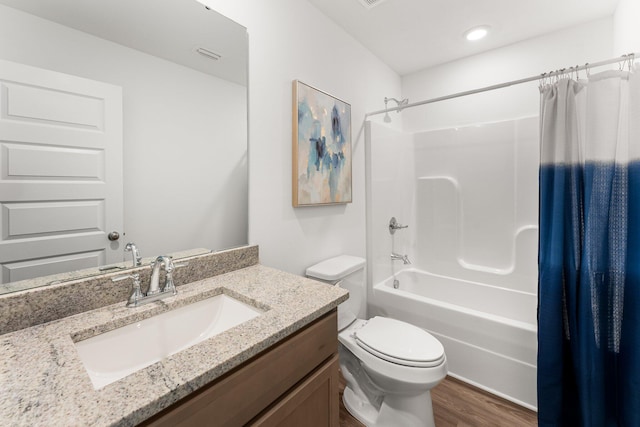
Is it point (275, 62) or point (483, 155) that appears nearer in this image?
point (275, 62)

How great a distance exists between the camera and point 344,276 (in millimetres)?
1686

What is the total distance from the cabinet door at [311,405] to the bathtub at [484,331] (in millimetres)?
1182

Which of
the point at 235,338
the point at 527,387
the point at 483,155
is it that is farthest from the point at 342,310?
the point at 483,155

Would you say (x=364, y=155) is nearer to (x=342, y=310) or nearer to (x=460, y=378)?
(x=342, y=310)

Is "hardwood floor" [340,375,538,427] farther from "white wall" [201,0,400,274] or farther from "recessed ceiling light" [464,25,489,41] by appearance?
"recessed ceiling light" [464,25,489,41]

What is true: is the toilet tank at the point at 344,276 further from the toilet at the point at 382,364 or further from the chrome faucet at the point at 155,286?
the chrome faucet at the point at 155,286

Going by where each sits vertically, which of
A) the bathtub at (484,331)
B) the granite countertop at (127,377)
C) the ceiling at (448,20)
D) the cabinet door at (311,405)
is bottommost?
the bathtub at (484,331)

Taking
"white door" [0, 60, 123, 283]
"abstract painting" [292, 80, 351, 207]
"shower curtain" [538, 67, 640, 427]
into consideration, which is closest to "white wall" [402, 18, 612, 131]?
"shower curtain" [538, 67, 640, 427]

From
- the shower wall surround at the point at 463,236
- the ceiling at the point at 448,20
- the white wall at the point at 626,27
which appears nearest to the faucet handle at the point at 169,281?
the shower wall surround at the point at 463,236

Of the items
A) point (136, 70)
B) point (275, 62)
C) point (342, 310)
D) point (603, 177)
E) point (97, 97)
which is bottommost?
point (342, 310)

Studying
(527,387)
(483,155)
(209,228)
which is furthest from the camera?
(483,155)

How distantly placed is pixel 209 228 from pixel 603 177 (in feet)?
6.17

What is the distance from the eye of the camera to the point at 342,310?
1664mm

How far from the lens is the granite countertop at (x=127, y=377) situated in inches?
18.7
